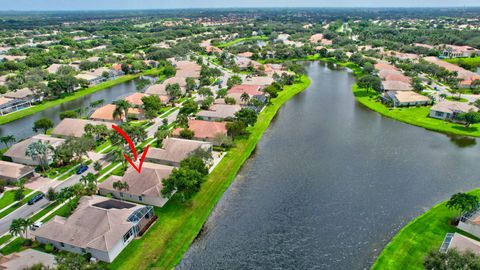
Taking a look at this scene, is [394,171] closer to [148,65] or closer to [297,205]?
[297,205]

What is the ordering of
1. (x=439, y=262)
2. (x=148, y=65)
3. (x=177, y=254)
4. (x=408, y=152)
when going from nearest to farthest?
(x=439, y=262) < (x=177, y=254) < (x=408, y=152) < (x=148, y=65)

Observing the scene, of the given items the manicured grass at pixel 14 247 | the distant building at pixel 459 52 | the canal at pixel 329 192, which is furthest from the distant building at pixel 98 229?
the distant building at pixel 459 52

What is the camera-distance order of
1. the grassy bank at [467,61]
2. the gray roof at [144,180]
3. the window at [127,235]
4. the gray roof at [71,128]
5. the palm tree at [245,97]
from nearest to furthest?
the window at [127,235] < the gray roof at [144,180] < the gray roof at [71,128] < the palm tree at [245,97] < the grassy bank at [467,61]

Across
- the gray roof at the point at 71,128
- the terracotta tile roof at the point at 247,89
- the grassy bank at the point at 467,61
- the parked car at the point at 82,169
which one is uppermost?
the grassy bank at the point at 467,61

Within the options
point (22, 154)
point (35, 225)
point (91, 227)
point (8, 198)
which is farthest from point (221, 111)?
point (35, 225)

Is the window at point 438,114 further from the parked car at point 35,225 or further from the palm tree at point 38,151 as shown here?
the palm tree at point 38,151

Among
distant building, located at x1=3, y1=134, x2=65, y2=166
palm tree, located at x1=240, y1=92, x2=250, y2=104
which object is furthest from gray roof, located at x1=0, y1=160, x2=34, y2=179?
palm tree, located at x1=240, y1=92, x2=250, y2=104

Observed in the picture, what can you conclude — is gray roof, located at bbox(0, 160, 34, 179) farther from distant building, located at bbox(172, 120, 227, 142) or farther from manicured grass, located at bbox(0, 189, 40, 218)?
distant building, located at bbox(172, 120, 227, 142)

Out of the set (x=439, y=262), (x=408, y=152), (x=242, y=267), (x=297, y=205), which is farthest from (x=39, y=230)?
(x=408, y=152)
